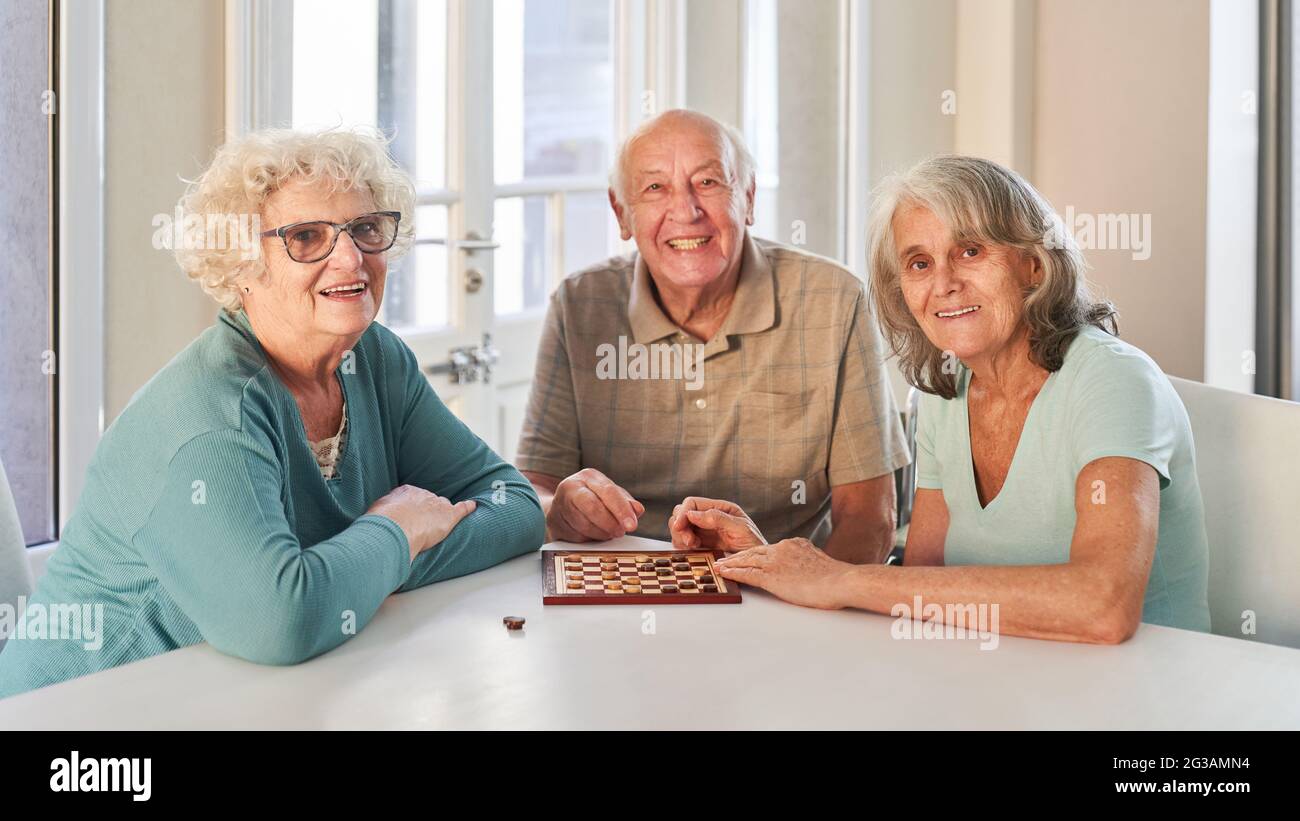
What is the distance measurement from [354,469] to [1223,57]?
8.98ft

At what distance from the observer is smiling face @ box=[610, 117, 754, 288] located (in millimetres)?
2277

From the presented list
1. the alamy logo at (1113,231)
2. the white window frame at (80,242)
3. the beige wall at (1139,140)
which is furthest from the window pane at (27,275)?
the beige wall at (1139,140)

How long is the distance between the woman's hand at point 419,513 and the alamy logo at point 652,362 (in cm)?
68

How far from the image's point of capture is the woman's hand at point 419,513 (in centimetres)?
157

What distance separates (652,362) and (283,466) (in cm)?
92

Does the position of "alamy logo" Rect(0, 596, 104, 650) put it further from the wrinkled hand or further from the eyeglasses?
the wrinkled hand

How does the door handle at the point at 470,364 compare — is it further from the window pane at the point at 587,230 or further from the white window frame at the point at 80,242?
the white window frame at the point at 80,242

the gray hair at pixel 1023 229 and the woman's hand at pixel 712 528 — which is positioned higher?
the gray hair at pixel 1023 229

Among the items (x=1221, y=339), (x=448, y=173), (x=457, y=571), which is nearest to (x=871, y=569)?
(x=457, y=571)

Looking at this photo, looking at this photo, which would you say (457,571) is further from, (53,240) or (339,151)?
(53,240)

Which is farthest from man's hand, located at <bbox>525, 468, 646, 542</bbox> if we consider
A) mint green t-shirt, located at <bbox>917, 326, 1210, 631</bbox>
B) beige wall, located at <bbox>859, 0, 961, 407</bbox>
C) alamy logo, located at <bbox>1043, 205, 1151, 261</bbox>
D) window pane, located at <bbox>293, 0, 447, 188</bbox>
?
beige wall, located at <bbox>859, 0, 961, 407</bbox>

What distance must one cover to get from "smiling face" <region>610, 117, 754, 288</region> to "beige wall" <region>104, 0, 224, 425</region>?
0.77 metres

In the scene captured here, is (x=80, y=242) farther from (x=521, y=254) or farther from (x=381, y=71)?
(x=521, y=254)
